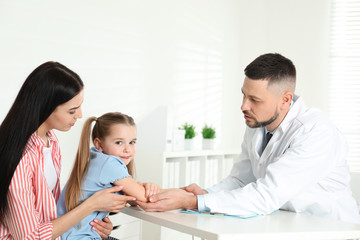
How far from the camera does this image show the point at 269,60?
79.1 inches

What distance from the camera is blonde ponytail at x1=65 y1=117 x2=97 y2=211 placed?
5.54 ft

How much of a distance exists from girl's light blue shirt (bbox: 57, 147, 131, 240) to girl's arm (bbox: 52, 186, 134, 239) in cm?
5

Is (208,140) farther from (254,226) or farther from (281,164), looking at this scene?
(254,226)

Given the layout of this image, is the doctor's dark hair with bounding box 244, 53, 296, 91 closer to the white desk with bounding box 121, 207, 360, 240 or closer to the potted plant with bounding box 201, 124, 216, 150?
the white desk with bounding box 121, 207, 360, 240

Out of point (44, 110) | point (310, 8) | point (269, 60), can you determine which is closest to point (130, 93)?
point (269, 60)

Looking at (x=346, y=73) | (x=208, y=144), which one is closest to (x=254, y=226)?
(x=208, y=144)

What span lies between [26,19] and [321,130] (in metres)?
1.68

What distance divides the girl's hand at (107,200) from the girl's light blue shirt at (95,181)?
44 mm

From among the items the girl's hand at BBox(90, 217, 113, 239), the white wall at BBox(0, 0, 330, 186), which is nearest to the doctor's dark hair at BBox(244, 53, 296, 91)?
the girl's hand at BBox(90, 217, 113, 239)

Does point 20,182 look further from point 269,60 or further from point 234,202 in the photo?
point 269,60

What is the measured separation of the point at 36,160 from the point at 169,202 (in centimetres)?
49

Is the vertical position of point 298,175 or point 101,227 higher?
point 298,175

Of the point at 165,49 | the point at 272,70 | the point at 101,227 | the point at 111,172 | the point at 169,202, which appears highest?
the point at 165,49

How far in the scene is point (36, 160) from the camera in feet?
5.24
